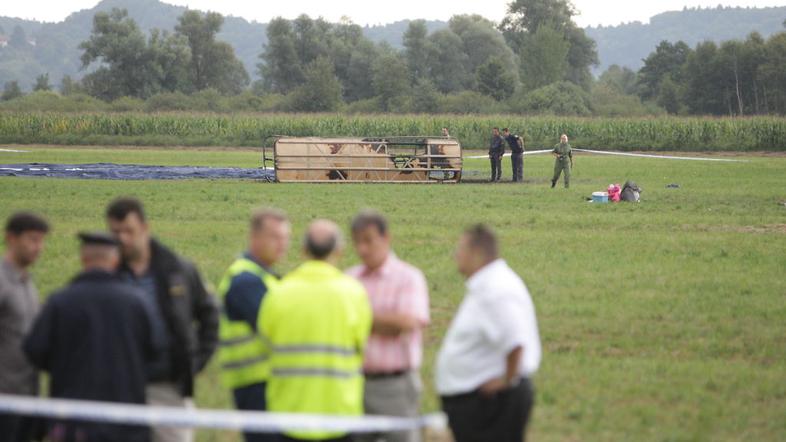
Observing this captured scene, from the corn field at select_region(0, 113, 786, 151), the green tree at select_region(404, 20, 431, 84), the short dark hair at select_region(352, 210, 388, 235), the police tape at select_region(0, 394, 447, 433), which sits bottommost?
the police tape at select_region(0, 394, 447, 433)

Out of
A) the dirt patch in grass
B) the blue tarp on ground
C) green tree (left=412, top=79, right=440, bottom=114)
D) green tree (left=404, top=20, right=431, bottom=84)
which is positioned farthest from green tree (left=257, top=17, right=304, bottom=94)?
the dirt patch in grass

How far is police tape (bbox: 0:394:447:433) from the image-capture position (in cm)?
506

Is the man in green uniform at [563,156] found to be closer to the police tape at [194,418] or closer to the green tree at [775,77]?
the police tape at [194,418]

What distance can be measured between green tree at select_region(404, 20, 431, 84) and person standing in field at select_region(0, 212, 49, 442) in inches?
5220

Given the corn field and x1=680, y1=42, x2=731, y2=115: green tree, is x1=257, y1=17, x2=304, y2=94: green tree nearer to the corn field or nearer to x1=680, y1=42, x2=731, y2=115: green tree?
x1=680, y1=42, x2=731, y2=115: green tree

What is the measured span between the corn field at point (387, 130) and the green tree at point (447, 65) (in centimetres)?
7227

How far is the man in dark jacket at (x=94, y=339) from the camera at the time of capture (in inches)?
215

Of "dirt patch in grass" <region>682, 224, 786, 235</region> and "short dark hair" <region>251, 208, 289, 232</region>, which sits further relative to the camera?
"dirt patch in grass" <region>682, 224, 786, 235</region>

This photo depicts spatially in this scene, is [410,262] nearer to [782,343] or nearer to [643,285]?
[643,285]

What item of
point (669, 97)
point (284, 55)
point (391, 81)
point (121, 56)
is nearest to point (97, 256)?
point (391, 81)

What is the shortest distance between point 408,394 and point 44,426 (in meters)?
1.99

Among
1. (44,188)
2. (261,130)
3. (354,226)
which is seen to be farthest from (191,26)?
(354,226)

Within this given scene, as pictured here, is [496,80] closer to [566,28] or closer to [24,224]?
[566,28]

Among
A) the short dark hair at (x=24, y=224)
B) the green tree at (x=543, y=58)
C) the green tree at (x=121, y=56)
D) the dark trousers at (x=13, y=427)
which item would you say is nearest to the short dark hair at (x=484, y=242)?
the short dark hair at (x=24, y=224)
